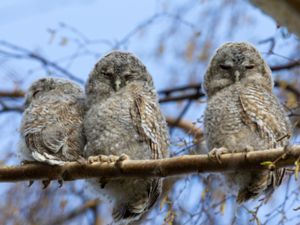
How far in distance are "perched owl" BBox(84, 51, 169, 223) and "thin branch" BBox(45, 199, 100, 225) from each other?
1.10m

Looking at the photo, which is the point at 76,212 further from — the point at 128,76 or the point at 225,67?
the point at 225,67

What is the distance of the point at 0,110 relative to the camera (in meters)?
5.84

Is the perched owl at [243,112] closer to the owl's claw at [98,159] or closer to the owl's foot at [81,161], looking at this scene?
the owl's claw at [98,159]

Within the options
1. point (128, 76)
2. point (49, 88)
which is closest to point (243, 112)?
point (128, 76)

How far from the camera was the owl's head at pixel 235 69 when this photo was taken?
13.0ft

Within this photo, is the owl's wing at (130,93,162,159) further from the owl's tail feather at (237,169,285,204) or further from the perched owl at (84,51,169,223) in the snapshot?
the owl's tail feather at (237,169,285,204)

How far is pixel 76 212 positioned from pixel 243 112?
2.29 meters

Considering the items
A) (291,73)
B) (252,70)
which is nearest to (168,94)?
(291,73)

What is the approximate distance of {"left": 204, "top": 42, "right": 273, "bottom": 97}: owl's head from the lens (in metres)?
3.97

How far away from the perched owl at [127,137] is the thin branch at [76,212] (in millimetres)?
1099

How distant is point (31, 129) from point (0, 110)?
2.30m

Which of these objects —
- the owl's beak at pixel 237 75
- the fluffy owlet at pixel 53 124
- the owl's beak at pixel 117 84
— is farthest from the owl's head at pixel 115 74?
the owl's beak at pixel 237 75

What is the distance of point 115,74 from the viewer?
4.06m

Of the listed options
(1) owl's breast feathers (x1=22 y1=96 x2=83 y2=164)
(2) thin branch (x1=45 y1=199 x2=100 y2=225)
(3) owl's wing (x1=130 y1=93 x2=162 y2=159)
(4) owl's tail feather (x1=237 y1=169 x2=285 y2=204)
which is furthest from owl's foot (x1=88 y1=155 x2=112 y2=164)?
(2) thin branch (x1=45 y1=199 x2=100 y2=225)
